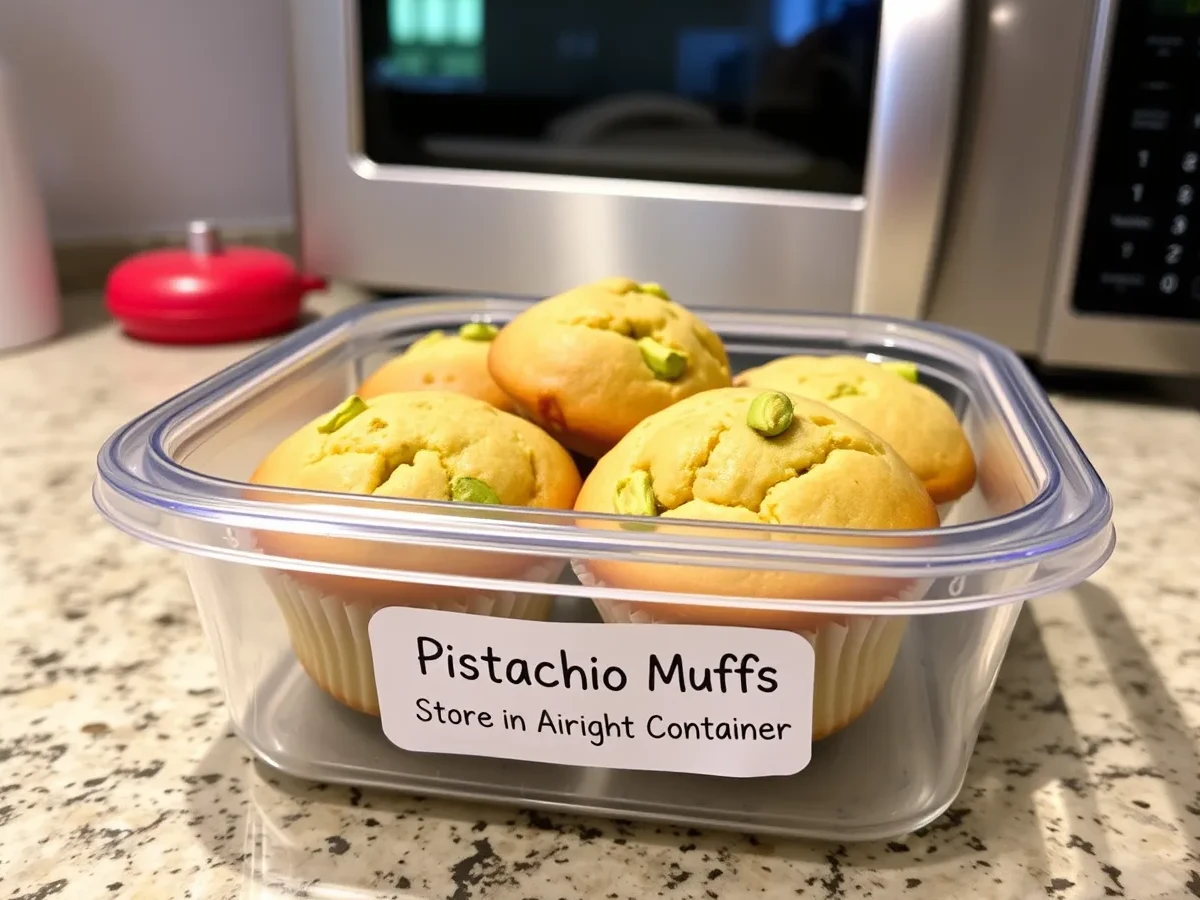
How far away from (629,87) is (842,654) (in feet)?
2.13

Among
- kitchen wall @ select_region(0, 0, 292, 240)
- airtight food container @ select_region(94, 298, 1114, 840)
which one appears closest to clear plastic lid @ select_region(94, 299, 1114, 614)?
airtight food container @ select_region(94, 298, 1114, 840)

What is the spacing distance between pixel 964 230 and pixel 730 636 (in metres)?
0.61

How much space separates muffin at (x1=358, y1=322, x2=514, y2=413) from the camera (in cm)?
57

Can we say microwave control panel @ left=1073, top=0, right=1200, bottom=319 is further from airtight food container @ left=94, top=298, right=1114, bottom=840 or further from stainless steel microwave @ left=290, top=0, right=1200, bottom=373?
airtight food container @ left=94, top=298, right=1114, bottom=840

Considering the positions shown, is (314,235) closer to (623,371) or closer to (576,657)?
(623,371)

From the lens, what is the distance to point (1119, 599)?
616mm

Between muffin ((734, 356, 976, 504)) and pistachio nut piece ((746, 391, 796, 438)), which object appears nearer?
pistachio nut piece ((746, 391, 796, 438))

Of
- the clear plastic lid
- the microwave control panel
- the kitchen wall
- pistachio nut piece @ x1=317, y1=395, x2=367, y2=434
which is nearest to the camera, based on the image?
the clear plastic lid

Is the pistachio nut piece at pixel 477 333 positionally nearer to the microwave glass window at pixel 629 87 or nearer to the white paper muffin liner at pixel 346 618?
the white paper muffin liner at pixel 346 618

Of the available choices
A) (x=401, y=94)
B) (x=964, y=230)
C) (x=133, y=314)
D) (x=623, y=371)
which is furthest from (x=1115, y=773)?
(x=133, y=314)

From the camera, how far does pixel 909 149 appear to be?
2.69 feet

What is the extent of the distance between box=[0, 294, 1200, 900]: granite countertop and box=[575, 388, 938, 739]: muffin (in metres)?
0.07

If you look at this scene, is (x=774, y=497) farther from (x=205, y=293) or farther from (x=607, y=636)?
(x=205, y=293)

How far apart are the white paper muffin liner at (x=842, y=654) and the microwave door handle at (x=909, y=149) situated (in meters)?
0.49
